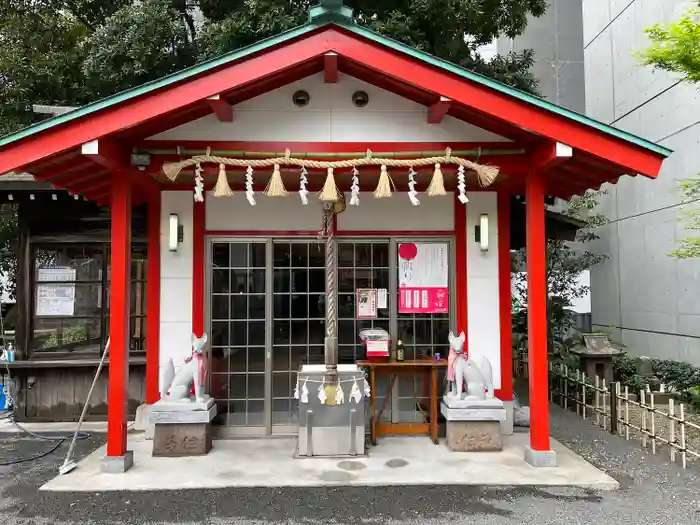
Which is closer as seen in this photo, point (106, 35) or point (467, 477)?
point (467, 477)

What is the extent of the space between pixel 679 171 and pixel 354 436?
8.65m

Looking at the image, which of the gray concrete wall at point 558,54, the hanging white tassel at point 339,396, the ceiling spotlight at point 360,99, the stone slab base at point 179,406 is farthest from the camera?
the gray concrete wall at point 558,54

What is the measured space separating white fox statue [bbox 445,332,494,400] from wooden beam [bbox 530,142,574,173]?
2071mm

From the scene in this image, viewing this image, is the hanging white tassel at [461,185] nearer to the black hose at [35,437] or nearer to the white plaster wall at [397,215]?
the white plaster wall at [397,215]

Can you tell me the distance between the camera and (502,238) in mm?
7082

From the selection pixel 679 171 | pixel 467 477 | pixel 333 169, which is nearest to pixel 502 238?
pixel 333 169

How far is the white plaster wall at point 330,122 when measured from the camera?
241 inches

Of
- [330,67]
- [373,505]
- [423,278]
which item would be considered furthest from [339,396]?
[330,67]

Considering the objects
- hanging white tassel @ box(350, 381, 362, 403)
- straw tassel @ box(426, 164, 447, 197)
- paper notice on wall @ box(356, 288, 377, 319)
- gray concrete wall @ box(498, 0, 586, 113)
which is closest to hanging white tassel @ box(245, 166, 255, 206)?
straw tassel @ box(426, 164, 447, 197)

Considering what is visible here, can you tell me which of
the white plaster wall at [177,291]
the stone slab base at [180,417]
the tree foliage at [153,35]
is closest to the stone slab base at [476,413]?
the stone slab base at [180,417]

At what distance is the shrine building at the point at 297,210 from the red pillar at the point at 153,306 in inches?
0.8

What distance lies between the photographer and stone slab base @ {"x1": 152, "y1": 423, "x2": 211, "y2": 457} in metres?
6.05

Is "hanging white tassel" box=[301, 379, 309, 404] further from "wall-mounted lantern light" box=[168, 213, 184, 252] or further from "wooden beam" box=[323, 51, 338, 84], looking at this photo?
"wooden beam" box=[323, 51, 338, 84]

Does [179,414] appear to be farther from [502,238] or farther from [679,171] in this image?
[679,171]
